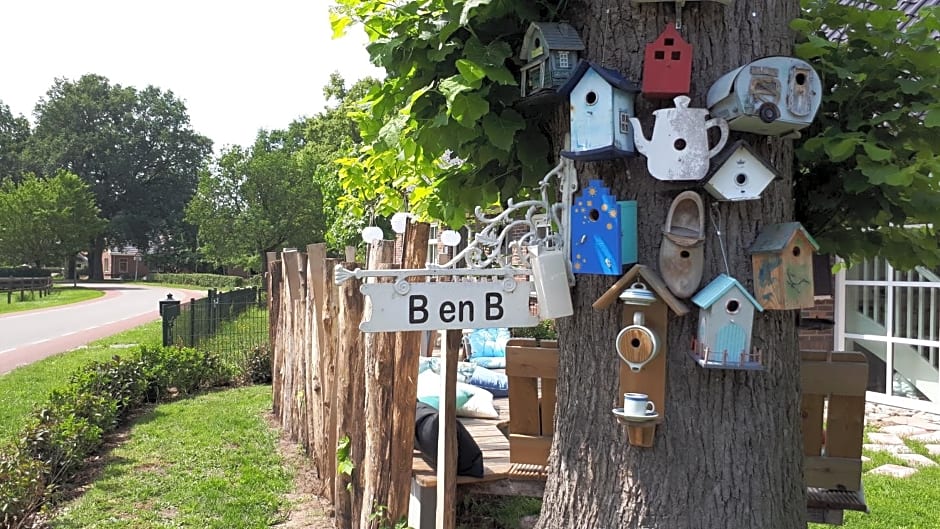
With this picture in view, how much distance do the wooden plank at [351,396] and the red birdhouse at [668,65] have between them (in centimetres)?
255

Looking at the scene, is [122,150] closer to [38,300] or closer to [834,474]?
[38,300]

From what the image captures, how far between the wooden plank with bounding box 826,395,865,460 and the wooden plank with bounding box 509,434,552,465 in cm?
121

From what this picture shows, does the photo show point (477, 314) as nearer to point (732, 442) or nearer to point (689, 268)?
point (689, 268)

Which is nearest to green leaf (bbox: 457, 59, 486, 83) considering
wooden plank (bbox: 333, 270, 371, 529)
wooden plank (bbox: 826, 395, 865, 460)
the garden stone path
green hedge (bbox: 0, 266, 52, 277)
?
wooden plank (bbox: 826, 395, 865, 460)

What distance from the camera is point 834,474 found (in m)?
3.07

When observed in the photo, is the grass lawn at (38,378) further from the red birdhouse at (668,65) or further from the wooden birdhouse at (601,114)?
the red birdhouse at (668,65)

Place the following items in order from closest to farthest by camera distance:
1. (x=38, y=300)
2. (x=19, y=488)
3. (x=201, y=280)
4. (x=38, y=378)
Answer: (x=19, y=488), (x=38, y=378), (x=38, y=300), (x=201, y=280)

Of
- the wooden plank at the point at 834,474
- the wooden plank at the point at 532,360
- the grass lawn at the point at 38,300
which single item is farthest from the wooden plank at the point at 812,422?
the grass lawn at the point at 38,300

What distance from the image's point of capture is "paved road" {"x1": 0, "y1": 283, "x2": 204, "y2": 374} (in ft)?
48.7

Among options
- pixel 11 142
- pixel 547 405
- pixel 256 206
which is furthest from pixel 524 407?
pixel 11 142

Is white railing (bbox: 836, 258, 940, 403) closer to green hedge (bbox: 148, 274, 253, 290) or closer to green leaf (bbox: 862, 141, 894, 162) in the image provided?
green leaf (bbox: 862, 141, 894, 162)

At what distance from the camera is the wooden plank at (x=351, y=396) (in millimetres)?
4383

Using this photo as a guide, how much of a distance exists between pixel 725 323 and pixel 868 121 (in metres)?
0.76

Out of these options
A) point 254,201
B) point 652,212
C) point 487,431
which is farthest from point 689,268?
point 254,201
